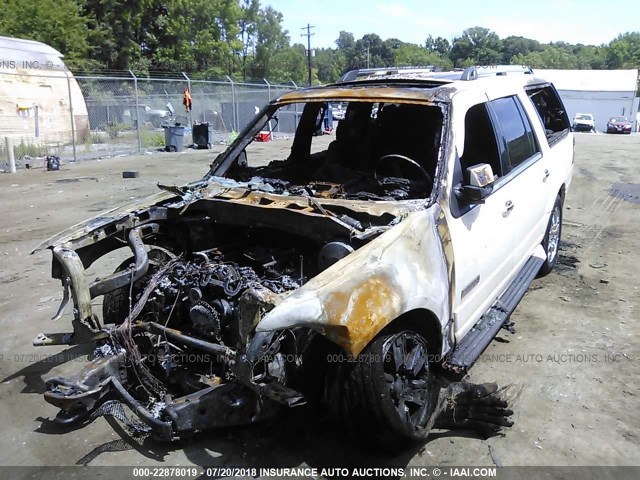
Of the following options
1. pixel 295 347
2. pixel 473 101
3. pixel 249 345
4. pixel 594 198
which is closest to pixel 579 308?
pixel 473 101

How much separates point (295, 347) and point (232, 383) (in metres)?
0.40

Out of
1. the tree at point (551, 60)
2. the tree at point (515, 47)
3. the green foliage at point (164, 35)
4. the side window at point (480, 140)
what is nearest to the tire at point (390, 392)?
the side window at point (480, 140)

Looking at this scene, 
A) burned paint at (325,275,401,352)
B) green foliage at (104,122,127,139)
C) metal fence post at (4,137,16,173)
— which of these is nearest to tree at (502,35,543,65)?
green foliage at (104,122,127,139)

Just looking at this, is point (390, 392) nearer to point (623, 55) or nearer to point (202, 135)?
point (202, 135)

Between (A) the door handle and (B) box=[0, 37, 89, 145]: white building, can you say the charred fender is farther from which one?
(B) box=[0, 37, 89, 145]: white building

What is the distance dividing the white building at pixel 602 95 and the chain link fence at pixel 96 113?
44.4 m

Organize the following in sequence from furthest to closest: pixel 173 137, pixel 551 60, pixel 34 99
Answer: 1. pixel 551 60
2. pixel 173 137
3. pixel 34 99

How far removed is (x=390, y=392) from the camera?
2861 millimetres

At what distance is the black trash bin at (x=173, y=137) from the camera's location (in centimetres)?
1902

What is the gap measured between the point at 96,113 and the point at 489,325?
19687 mm

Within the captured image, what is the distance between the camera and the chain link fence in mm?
17422

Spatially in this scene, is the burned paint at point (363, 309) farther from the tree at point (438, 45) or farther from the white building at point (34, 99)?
the tree at point (438, 45)

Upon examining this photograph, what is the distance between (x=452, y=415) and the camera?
3.34 metres

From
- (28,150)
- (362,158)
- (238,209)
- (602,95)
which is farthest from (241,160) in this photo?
(602,95)
